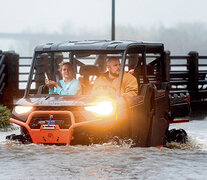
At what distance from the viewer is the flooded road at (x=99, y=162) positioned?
283 inches

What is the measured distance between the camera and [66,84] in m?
8.79

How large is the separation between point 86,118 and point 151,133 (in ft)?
4.56

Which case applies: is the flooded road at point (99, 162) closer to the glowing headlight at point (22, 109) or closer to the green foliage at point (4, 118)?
the glowing headlight at point (22, 109)

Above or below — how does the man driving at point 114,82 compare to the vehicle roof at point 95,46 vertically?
below

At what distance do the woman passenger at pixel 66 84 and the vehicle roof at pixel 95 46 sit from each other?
0.27 metres

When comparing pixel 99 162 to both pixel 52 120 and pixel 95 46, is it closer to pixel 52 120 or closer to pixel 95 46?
pixel 52 120

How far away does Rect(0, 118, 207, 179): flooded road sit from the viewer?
719 centimetres

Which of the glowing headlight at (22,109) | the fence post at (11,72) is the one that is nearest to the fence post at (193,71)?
the fence post at (11,72)

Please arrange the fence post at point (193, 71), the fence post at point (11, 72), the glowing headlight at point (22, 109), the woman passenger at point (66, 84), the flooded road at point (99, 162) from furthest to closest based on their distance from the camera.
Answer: the fence post at point (193, 71), the fence post at point (11, 72), the woman passenger at point (66, 84), the glowing headlight at point (22, 109), the flooded road at point (99, 162)

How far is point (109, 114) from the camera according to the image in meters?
7.71

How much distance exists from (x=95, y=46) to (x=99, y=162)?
63.4 inches

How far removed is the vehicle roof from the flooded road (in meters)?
1.33

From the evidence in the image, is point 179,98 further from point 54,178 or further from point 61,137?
point 54,178

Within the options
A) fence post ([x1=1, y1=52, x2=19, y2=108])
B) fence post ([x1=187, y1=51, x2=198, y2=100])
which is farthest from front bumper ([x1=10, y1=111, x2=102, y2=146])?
fence post ([x1=187, y1=51, x2=198, y2=100])
